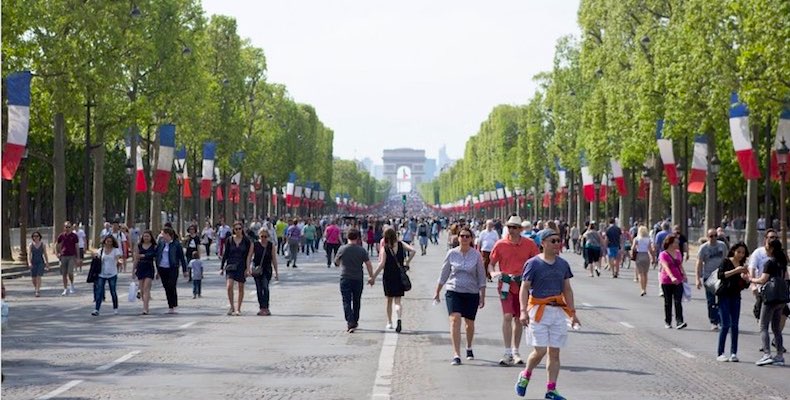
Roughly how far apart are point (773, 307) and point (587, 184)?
62.1m

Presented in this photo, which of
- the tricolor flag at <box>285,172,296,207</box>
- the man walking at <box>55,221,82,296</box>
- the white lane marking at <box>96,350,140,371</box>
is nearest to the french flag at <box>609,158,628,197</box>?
the man walking at <box>55,221,82,296</box>

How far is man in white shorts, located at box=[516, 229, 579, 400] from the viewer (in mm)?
15117

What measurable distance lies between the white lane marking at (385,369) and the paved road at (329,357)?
21 mm

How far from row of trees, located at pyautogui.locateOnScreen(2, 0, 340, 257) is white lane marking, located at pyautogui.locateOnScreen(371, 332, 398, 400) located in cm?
2087

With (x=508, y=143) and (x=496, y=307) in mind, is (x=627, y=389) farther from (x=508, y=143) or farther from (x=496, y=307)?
(x=508, y=143)

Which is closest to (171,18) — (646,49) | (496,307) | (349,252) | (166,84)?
(166,84)

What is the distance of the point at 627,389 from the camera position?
1625 cm

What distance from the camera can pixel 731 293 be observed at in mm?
20359

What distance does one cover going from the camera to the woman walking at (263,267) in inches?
1152

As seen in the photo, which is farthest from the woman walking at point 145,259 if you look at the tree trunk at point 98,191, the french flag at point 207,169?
the french flag at point 207,169

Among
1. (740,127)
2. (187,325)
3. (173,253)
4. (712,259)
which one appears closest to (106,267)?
(173,253)

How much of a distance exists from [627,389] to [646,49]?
171ft

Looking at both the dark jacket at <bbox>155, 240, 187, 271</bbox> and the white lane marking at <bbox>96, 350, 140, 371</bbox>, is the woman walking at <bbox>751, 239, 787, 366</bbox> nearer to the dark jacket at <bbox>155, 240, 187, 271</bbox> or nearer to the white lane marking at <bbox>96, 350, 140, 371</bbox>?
the white lane marking at <bbox>96, 350, 140, 371</bbox>

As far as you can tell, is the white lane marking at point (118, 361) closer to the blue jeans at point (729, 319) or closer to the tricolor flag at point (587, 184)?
the blue jeans at point (729, 319)
